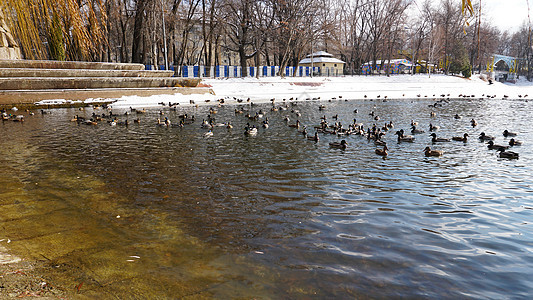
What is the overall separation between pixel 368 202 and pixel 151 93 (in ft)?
86.1

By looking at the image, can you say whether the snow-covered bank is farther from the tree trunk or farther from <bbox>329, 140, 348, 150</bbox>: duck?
<bbox>329, 140, 348, 150</bbox>: duck

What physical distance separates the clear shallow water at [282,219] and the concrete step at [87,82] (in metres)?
14.5

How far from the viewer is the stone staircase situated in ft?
78.4

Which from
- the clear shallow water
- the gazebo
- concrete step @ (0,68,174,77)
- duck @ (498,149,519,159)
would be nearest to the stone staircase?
concrete step @ (0,68,174,77)

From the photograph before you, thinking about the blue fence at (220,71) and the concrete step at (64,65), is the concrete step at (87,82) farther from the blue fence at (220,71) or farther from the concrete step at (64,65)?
the blue fence at (220,71)

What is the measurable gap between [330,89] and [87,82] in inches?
1112

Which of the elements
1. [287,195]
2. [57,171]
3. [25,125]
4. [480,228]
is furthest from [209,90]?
[480,228]

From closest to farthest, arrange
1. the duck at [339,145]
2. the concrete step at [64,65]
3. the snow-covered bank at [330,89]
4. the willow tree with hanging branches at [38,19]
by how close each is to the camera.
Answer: the willow tree with hanging branches at [38,19] → the duck at [339,145] → the concrete step at [64,65] → the snow-covered bank at [330,89]

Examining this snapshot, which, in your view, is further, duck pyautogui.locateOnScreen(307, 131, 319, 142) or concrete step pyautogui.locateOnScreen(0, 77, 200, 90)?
concrete step pyautogui.locateOnScreen(0, 77, 200, 90)

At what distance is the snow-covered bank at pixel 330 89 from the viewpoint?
3286 centimetres

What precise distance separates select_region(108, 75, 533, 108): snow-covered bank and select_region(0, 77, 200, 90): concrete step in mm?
1698

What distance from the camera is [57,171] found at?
9180mm

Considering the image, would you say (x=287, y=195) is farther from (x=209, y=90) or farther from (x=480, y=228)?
(x=209, y=90)

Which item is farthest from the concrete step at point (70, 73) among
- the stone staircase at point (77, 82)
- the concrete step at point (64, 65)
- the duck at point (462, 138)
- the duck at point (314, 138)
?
Result: the duck at point (462, 138)
